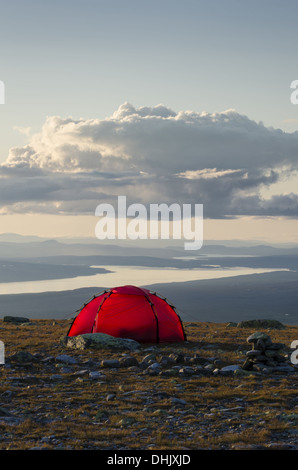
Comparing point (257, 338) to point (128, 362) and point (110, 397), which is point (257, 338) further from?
point (110, 397)

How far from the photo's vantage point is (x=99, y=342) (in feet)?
98.3

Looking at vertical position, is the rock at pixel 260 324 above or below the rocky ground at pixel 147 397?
below

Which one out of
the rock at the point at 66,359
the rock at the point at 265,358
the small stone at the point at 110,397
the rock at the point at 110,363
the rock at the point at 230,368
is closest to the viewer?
the small stone at the point at 110,397

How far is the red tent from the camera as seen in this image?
105ft

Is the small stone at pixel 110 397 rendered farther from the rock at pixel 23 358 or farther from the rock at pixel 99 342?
the rock at pixel 99 342

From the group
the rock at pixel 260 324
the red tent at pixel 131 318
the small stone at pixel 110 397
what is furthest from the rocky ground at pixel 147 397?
the rock at pixel 260 324

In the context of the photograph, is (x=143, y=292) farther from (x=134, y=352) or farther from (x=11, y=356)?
(x=11, y=356)

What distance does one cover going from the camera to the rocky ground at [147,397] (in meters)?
14.9

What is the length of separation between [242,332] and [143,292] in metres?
11.6

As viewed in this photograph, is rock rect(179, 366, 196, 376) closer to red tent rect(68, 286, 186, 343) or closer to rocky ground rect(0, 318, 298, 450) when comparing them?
rocky ground rect(0, 318, 298, 450)

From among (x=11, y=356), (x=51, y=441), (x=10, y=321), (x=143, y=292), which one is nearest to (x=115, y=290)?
(x=143, y=292)

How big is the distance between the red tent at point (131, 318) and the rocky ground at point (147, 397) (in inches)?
56.0

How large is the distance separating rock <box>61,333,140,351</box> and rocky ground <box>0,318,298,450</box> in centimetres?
7

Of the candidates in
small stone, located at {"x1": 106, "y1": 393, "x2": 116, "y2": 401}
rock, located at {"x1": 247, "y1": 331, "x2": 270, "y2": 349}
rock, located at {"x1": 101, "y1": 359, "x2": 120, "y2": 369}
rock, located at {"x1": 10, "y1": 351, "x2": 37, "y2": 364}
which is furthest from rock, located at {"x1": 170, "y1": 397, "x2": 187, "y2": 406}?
rock, located at {"x1": 10, "y1": 351, "x2": 37, "y2": 364}
